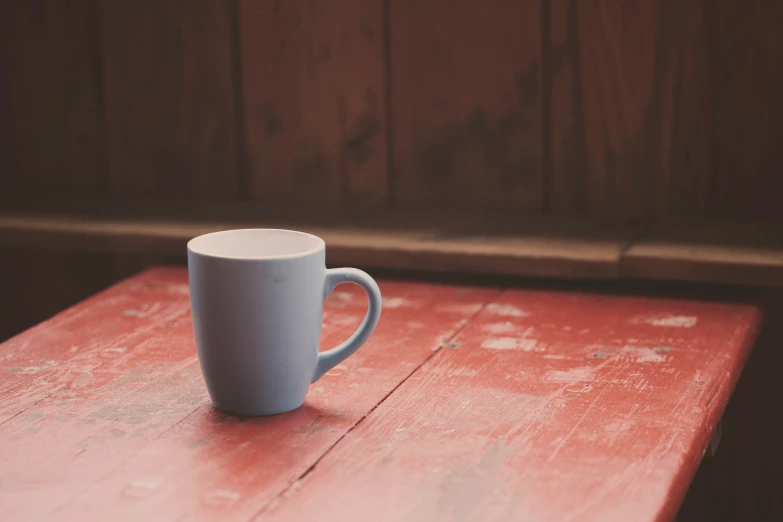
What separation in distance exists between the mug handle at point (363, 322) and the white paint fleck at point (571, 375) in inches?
7.0

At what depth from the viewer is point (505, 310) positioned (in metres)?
1.11

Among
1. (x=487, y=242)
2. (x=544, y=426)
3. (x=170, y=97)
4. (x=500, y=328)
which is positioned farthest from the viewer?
(x=170, y=97)

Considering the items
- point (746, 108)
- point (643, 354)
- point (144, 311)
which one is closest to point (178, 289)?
point (144, 311)

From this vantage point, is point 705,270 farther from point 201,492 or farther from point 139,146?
point 139,146

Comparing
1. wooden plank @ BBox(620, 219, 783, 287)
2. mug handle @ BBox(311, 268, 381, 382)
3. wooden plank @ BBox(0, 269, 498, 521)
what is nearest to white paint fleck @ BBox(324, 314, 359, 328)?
wooden plank @ BBox(0, 269, 498, 521)

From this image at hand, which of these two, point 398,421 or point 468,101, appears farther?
point 468,101

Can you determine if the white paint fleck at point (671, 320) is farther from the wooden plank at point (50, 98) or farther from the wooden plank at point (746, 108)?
the wooden plank at point (50, 98)

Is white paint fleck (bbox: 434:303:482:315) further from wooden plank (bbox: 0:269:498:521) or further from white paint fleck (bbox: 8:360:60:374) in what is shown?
white paint fleck (bbox: 8:360:60:374)

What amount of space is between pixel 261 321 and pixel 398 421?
136 millimetres

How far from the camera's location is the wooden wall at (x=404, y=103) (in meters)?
1.31

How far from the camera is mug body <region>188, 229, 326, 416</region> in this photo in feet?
2.48

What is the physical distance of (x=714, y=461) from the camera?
138 centimetres

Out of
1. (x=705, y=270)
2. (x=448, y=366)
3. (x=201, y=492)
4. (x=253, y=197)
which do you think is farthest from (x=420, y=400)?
(x=253, y=197)

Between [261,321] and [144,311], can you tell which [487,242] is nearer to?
[144,311]
